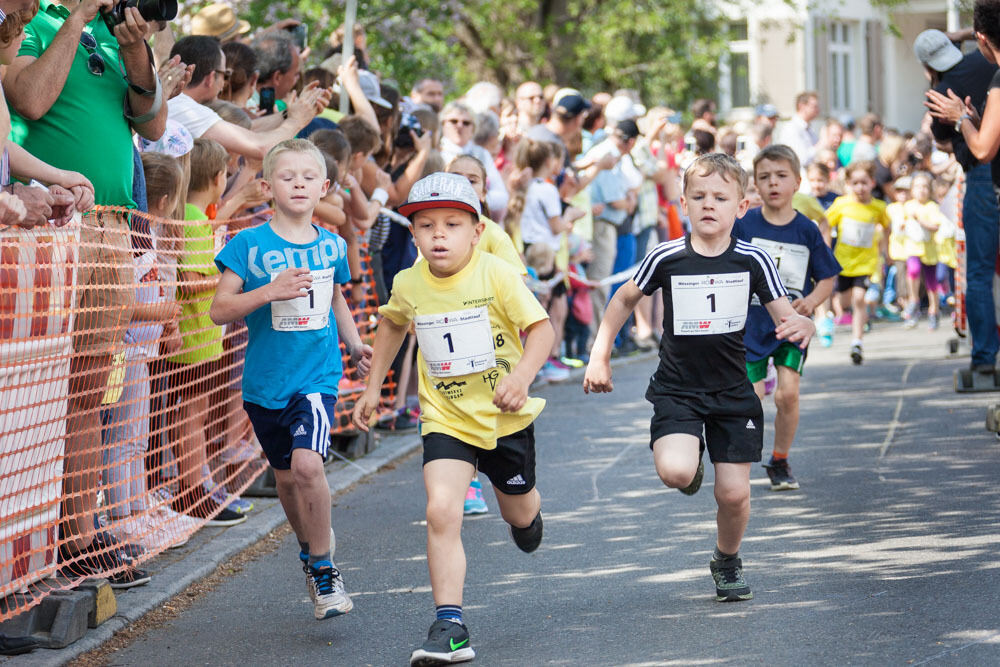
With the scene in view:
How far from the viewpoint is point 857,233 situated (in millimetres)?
15523

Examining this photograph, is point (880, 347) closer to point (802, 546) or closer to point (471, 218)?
point (802, 546)

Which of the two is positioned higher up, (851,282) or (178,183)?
(178,183)

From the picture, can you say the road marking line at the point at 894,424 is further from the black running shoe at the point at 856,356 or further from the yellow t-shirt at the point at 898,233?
the yellow t-shirt at the point at 898,233

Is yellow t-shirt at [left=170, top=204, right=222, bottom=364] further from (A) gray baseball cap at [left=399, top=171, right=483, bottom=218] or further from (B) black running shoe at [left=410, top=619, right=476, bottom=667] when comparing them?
(B) black running shoe at [left=410, top=619, right=476, bottom=667]

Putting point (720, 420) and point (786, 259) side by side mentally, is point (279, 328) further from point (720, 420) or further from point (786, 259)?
point (786, 259)

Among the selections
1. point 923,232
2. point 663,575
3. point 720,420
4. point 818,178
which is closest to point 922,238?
point 923,232

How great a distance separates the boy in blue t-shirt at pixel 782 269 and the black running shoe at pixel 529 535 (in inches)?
98.3

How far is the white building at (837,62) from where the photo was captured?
131ft

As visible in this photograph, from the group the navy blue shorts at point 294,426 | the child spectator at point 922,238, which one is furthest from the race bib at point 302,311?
the child spectator at point 922,238

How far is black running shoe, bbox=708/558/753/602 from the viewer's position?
577 centimetres

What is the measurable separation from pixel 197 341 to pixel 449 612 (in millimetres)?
2663

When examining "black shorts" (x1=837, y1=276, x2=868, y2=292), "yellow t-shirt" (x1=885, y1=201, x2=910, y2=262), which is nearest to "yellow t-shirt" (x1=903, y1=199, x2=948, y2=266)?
"yellow t-shirt" (x1=885, y1=201, x2=910, y2=262)

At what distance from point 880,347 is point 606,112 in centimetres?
387

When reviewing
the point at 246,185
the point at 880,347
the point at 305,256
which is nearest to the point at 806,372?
the point at 880,347
